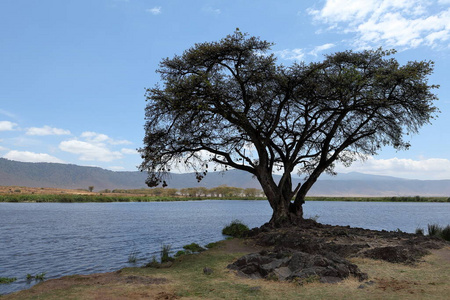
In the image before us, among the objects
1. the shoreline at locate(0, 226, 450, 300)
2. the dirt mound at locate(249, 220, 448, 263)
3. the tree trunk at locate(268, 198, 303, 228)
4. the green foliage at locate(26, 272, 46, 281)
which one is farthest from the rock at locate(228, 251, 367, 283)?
the tree trunk at locate(268, 198, 303, 228)

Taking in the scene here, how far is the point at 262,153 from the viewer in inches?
927

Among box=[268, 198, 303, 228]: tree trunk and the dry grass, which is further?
box=[268, 198, 303, 228]: tree trunk

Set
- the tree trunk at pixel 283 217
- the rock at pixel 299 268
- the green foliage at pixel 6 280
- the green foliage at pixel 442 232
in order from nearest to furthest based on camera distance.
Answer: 1. the rock at pixel 299 268
2. the green foliage at pixel 6 280
3. the green foliage at pixel 442 232
4. the tree trunk at pixel 283 217

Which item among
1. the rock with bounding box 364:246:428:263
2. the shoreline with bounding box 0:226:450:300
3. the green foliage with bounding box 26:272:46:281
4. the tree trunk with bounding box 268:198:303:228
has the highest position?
the tree trunk with bounding box 268:198:303:228

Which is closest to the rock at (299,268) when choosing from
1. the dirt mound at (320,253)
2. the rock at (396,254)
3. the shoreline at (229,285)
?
the dirt mound at (320,253)

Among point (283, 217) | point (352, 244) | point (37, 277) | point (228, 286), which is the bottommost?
point (37, 277)

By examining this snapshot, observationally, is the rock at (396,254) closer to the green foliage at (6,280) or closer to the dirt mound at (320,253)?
the dirt mound at (320,253)

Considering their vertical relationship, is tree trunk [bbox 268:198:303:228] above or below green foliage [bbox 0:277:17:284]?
above

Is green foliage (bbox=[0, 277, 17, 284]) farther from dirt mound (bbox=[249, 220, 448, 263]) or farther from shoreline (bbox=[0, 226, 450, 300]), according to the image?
dirt mound (bbox=[249, 220, 448, 263])

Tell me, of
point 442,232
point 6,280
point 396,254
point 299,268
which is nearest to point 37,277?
point 6,280

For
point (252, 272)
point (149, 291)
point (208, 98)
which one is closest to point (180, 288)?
point (149, 291)

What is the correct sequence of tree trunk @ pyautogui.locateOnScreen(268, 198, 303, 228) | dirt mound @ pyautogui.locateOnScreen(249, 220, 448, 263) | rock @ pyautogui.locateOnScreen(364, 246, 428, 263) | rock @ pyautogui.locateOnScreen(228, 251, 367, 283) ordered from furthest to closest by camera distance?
tree trunk @ pyautogui.locateOnScreen(268, 198, 303, 228) → dirt mound @ pyautogui.locateOnScreen(249, 220, 448, 263) → rock @ pyautogui.locateOnScreen(364, 246, 428, 263) → rock @ pyautogui.locateOnScreen(228, 251, 367, 283)

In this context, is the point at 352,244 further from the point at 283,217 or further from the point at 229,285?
the point at 229,285

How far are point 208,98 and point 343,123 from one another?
39.8 feet
